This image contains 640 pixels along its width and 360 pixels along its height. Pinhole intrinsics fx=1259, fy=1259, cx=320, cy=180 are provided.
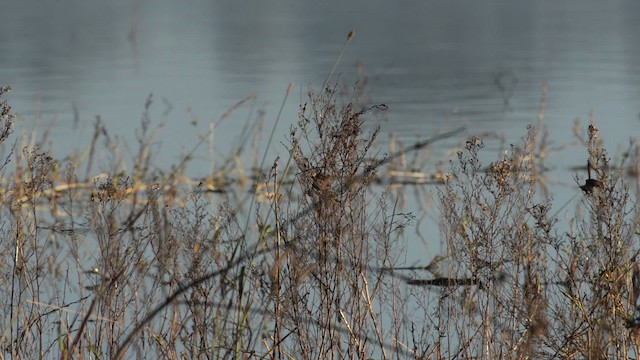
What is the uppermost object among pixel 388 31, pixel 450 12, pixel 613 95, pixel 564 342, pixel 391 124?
pixel 450 12

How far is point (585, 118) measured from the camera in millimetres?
9781

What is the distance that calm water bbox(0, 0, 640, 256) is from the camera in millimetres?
9859

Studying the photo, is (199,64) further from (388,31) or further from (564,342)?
(564,342)

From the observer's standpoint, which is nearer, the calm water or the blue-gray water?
the blue-gray water

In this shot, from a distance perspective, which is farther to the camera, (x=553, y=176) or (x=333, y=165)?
(x=553, y=176)

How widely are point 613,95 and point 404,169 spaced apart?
16.2ft

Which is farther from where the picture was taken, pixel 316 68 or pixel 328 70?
pixel 316 68

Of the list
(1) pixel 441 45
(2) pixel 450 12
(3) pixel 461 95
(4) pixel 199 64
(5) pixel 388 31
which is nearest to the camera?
(3) pixel 461 95

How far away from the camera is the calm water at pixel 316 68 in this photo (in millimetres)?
9859

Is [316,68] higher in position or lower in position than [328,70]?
higher

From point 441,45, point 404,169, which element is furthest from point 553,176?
point 441,45

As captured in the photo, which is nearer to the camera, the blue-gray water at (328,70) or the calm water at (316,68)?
the blue-gray water at (328,70)

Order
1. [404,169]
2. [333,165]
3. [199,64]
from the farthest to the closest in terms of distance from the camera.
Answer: [199,64] → [404,169] → [333,165]

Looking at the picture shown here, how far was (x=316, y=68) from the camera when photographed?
15.4 metres
